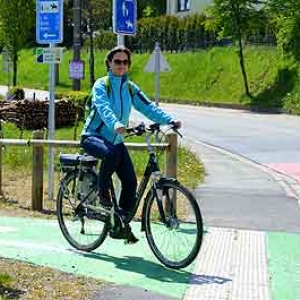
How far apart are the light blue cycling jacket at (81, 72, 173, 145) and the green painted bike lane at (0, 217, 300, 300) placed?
104 centimetres

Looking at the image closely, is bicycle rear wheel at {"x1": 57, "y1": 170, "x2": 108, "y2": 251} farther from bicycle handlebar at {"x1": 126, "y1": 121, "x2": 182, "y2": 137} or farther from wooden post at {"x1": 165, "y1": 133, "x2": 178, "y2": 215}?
wooden post at {"x1": 165, "y1": 133, "x2": 178, "y2": 215}

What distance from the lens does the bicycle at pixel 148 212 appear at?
19.6 ft

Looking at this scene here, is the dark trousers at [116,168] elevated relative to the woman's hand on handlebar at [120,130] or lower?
lower

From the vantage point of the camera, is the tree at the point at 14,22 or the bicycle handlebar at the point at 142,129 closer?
the bicycle handlebar at the point at 142,129

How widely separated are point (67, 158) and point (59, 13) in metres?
3.26

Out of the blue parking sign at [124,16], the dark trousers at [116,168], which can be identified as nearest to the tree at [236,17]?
the blue parking sign at [124,16]

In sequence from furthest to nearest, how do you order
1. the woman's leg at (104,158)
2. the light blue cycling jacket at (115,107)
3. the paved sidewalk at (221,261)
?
the woman's leg at (104,158) < the light blue cycling jacket at (115,107) < the paved sidewalk at (221,261)

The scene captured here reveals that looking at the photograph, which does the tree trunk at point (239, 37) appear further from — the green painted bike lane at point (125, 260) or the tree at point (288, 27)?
the green painted bike lane at point (125, 260)

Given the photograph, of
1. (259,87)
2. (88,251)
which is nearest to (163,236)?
(88,251)

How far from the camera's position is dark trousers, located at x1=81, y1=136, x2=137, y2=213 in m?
6.30

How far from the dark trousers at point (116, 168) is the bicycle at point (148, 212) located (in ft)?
0.26

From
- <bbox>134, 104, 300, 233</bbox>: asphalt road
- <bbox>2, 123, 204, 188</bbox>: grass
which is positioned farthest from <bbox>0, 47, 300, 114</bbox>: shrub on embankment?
<bbox>2, 123, 204, 188</bbox>: grass

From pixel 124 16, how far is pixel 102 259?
3847mm

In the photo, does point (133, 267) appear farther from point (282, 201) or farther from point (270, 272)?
point (282, 201)
